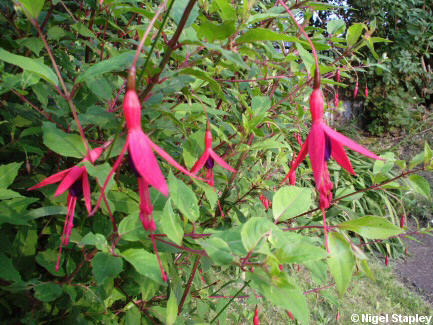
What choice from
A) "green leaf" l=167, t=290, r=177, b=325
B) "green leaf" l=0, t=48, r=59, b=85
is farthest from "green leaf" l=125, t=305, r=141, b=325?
"green leaf" l=0, t=48, r=59, b=85

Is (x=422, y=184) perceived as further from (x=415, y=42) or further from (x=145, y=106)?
(x=415, y=42)

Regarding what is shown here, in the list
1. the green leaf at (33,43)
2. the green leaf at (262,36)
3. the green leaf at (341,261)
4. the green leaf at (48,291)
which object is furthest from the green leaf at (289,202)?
the green leaf at (33,43)

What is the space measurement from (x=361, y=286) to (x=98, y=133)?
2.10 metres

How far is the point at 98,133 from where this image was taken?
689mm

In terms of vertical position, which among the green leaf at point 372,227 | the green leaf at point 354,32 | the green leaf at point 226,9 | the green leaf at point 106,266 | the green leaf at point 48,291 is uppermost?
the green leaf at point 354,32

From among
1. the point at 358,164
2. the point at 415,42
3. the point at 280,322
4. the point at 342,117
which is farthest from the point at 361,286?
the point at 415,42

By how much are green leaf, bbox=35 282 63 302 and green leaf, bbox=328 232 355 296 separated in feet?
1.33

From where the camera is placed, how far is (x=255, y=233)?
15.2 inches

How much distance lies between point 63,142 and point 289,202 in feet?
1.18

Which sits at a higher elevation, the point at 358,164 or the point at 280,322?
the point at 358,164

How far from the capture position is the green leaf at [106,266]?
415 mm

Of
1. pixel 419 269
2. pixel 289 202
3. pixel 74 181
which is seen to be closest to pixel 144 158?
pixel 74 181

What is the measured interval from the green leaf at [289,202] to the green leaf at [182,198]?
0.14 m

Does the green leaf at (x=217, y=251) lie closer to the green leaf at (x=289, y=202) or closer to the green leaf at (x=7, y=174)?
the green leaf at (x=289, y=202)
